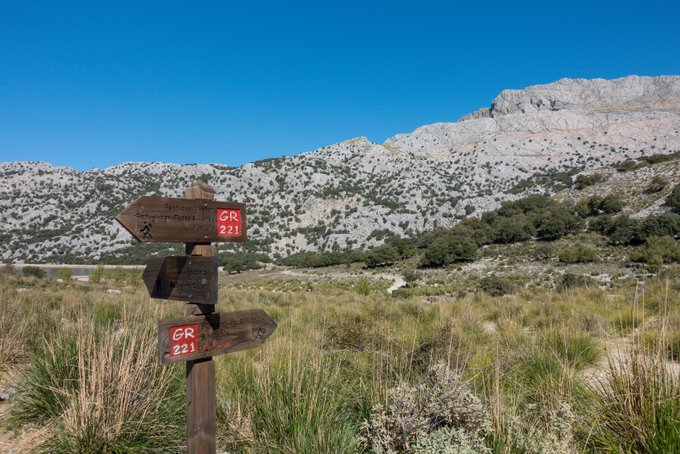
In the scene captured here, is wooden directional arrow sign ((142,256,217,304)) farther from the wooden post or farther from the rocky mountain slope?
the rocky mountain slope

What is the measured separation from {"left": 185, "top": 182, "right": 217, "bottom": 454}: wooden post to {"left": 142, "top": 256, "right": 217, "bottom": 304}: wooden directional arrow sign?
97 mm

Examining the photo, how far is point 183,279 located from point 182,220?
1.25 ft

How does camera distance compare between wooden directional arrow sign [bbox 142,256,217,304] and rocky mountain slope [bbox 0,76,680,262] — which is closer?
wooden directional arrow sign [bbox 142,256,217,304]

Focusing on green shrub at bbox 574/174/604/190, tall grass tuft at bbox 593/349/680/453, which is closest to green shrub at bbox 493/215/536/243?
green shrub at bbox 574/174/604/190

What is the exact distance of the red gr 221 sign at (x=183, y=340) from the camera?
234 cm

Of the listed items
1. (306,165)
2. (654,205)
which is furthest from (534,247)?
(306,165)

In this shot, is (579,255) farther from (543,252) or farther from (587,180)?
(587,180)

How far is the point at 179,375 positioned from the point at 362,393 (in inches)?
76.3

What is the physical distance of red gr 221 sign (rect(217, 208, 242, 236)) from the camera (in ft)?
8.81

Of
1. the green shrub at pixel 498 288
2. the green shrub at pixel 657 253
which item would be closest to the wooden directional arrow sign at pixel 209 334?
the green shrub at pixel 498 288

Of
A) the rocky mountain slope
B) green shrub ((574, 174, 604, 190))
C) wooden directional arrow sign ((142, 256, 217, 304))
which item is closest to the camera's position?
wooden directional arrow sign ((142, 256, 217, 304))

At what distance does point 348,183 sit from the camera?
259 feet

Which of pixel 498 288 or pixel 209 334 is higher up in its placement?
pixel 209 334

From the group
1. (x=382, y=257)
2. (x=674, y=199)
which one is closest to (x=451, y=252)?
(x=382, y=257)
